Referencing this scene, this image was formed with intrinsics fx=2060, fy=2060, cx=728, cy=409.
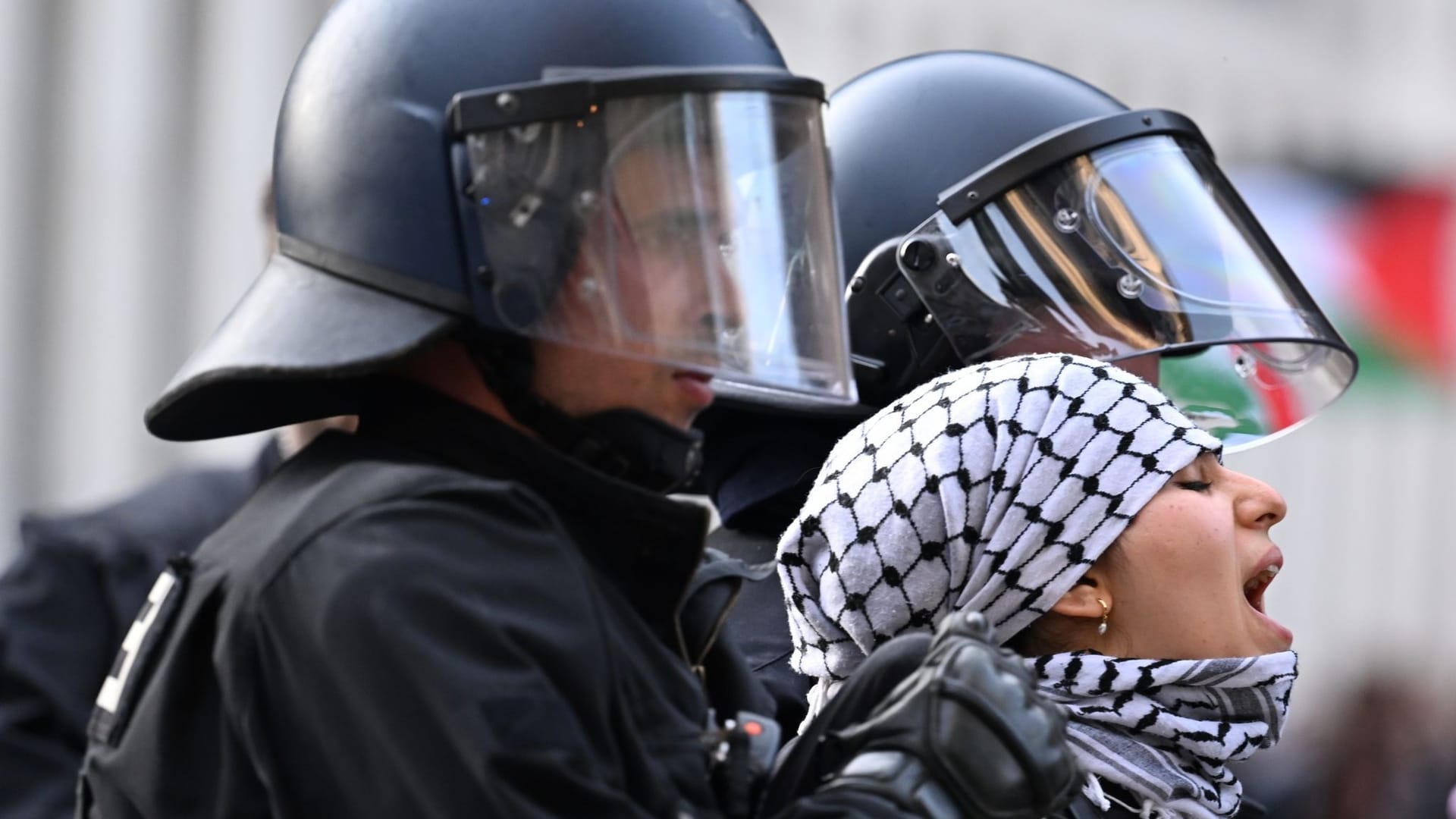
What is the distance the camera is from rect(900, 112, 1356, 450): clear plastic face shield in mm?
2578

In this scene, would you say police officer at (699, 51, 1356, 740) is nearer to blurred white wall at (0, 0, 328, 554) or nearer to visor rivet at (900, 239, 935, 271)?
visor rivet at (900, 239, 935, 271)

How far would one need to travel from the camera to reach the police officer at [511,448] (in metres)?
1.40

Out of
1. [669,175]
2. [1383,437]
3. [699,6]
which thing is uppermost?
[699,6]

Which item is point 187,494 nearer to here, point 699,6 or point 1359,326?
point 699,6

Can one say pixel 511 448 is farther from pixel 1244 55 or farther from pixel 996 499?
pixel 1244 55

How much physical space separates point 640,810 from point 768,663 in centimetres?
96

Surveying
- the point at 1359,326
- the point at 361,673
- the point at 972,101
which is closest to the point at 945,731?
the point at 361,673

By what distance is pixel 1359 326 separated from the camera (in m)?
14.3

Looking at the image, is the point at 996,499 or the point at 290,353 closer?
the point at 290,353

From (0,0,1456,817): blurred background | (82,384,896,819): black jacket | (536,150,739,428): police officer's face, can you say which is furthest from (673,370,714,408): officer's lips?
(0,0,1456,817): blurred background

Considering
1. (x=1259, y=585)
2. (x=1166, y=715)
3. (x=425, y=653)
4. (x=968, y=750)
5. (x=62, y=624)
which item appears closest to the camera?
(x=425, y=653)

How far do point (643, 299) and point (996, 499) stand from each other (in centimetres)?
62

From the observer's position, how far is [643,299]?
1.61 meters

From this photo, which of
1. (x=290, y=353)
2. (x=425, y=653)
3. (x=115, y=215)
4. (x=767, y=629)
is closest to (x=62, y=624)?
(x=767, y=629)
